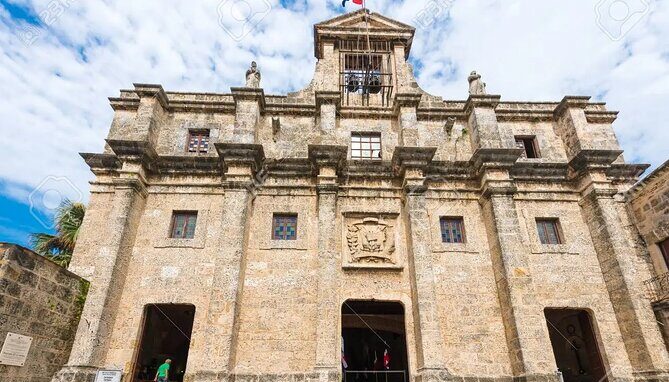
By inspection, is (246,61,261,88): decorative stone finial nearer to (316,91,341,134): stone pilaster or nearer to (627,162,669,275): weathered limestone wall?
(316,91,341,134): stone pilaster

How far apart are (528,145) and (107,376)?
50.4ft

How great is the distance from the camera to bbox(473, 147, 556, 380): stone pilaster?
10.1 meters

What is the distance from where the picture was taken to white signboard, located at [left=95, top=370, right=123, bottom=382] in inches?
373

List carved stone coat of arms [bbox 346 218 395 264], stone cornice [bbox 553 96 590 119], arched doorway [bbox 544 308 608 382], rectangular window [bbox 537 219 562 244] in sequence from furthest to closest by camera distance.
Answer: stone cornice [bbox 553 96 590 119]
arched doorway [bbox 544 308 608 382]
rectangular window [bbox 537 219 562 244]
carved stone coat of arms [bbox 346 218 395 264]

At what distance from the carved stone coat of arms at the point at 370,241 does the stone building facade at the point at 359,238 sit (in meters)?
0.05

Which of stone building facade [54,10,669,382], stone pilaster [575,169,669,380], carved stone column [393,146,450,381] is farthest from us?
stone building facade [54,10,669,382]

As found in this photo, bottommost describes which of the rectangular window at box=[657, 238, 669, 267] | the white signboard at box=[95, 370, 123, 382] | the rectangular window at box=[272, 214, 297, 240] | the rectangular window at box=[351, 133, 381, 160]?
the white signboard at box=[95, 370, 123, 382]

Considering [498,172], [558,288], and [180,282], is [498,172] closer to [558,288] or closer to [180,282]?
[558,288]

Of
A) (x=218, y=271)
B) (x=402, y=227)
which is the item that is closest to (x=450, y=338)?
(x=402, y=227)

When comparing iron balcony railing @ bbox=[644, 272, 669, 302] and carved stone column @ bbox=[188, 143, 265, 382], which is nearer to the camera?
carved stone column @ bbox=[188, 143, 265, 382]

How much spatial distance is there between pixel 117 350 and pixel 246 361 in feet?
11.6

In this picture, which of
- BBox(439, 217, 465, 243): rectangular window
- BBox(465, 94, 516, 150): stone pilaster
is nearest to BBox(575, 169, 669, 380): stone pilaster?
BBox(465, 94, 516, 150): stone pilaster

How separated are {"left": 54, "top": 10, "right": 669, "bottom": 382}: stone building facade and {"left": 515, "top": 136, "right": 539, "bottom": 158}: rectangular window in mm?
155

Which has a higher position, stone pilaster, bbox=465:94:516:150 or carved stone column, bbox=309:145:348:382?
stone pilaster, bbox=465:94:516:150
